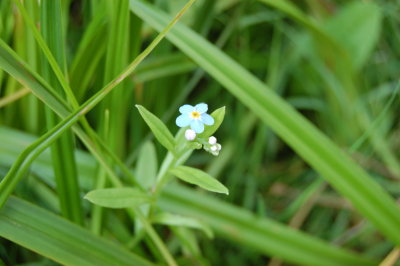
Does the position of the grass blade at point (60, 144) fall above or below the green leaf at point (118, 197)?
above

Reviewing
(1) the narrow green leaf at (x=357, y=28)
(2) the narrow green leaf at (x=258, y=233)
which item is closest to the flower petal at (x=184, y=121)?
(2) the narrow green leaf at (x=258, y=233)

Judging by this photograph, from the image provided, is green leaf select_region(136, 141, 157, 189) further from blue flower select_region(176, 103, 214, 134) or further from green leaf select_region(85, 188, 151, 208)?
blue flower select_region(176, 103, 214, 134)

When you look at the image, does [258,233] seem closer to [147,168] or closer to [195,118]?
[147,168]

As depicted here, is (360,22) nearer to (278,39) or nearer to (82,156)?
(278,39)

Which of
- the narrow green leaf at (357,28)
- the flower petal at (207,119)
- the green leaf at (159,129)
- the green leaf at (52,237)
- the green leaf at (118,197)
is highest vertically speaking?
the narrow green leaf at (357,28)

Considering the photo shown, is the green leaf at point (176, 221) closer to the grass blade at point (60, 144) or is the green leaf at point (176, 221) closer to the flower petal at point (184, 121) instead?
the grass blade at point (60, 144)

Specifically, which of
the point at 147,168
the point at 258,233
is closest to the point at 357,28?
the point at 258,233
